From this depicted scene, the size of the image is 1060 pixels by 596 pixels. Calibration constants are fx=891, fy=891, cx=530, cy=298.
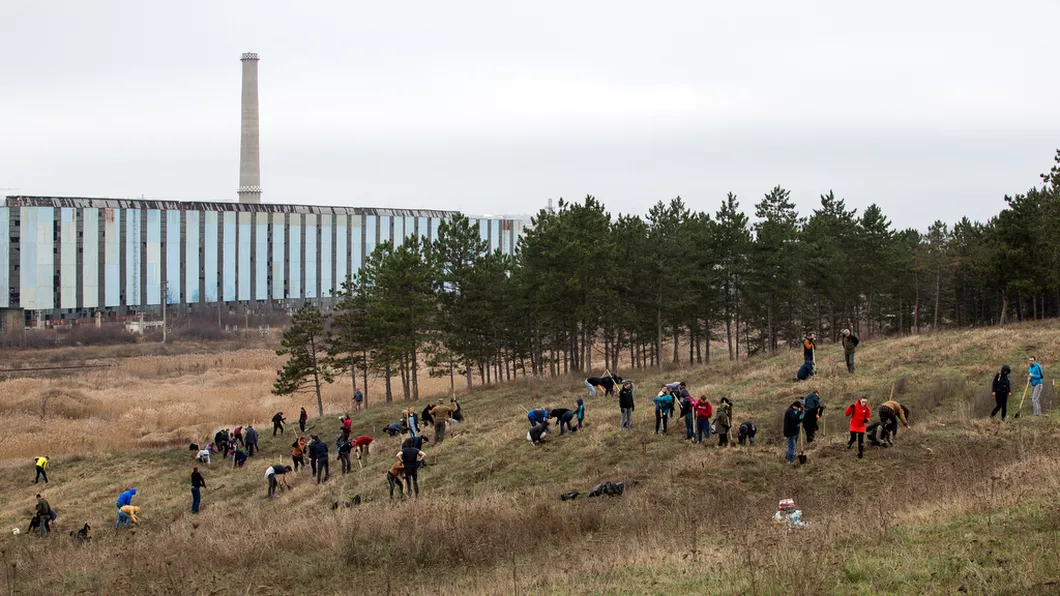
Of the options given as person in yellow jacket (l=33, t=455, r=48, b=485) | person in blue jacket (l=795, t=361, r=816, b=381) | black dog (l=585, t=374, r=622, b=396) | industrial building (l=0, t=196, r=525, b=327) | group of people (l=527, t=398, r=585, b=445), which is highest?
industrial building (l=0, t=196, r=525, b=327)

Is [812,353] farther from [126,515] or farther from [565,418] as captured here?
[126,515]

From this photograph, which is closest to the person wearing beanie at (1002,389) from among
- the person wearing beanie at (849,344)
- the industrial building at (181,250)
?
the person wearing beanie at (849,344)

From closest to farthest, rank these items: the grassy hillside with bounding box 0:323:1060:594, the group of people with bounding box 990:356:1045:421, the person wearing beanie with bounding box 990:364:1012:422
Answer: the grassy hillside with bounding box 0:323:1060:594, the person wearing beanie with bounding box 990:364:1012:422, the group of people with bounding box 990:356:1045:421

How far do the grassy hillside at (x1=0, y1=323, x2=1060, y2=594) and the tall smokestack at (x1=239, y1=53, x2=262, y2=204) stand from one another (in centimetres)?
8693

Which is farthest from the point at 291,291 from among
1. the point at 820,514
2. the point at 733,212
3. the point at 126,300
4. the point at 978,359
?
the point at 820,514

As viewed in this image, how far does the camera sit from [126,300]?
94.1m

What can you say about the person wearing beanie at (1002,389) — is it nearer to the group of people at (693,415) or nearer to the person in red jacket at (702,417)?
the group of people at (693,415)

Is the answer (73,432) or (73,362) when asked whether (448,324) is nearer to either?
(73,432)

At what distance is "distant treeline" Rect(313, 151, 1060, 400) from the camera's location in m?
44.4

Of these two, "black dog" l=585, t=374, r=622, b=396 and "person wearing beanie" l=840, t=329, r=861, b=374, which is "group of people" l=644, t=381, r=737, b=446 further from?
"person wearing beanie" l=840, t=329, r=861, b=374

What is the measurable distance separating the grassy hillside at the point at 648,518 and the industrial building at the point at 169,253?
62.2m

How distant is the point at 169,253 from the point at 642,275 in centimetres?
6836

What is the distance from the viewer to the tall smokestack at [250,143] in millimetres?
111125

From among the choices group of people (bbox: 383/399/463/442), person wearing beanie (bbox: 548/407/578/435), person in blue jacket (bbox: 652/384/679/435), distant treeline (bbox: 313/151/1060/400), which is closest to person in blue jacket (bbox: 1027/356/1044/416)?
person in blue jacket (bbox: 652/384/679/435)
